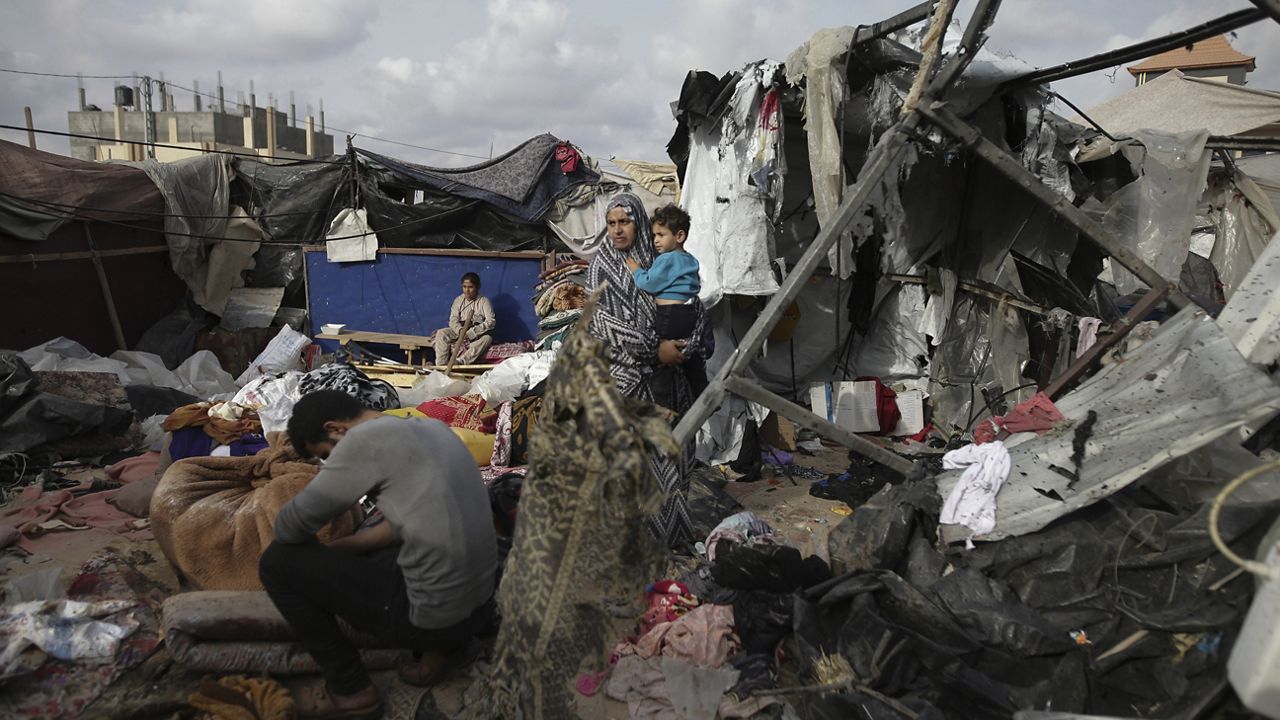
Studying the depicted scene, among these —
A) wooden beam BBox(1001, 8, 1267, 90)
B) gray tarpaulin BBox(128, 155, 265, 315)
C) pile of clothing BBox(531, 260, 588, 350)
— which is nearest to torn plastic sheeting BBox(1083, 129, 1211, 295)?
wooden beam BBox(1001, 8, 1267, 90)

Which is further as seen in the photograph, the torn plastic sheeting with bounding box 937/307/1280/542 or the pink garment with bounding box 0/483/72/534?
the pink garment with bounding box 0/483/72/534

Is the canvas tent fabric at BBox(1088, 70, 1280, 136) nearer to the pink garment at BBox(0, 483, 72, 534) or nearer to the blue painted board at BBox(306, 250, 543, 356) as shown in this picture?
the blue painted board at BBox(306, 250, 543, 356)

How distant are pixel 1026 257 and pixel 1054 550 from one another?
331cm

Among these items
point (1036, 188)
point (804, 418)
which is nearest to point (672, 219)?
point (804, 418)

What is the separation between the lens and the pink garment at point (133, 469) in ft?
16.8

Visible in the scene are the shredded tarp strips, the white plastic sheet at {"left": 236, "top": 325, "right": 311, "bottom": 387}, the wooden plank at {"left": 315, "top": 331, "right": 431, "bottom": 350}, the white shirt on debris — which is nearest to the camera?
the white shirt on debris

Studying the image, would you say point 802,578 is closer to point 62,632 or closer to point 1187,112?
point 62,632

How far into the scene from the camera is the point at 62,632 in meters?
3.00

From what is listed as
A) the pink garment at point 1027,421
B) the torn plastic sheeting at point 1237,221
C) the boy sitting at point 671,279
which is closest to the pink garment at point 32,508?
the boy sitting at point 671,279

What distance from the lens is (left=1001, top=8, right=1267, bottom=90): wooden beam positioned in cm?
335

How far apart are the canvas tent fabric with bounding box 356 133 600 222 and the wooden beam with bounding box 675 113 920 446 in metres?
6.14

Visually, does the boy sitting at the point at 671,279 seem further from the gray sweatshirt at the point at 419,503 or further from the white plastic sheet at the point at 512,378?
the white plastic sheet at the point at 512,378

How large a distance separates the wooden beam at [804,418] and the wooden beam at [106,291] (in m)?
8.10

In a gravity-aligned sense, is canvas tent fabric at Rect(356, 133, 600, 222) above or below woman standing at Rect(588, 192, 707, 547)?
above
